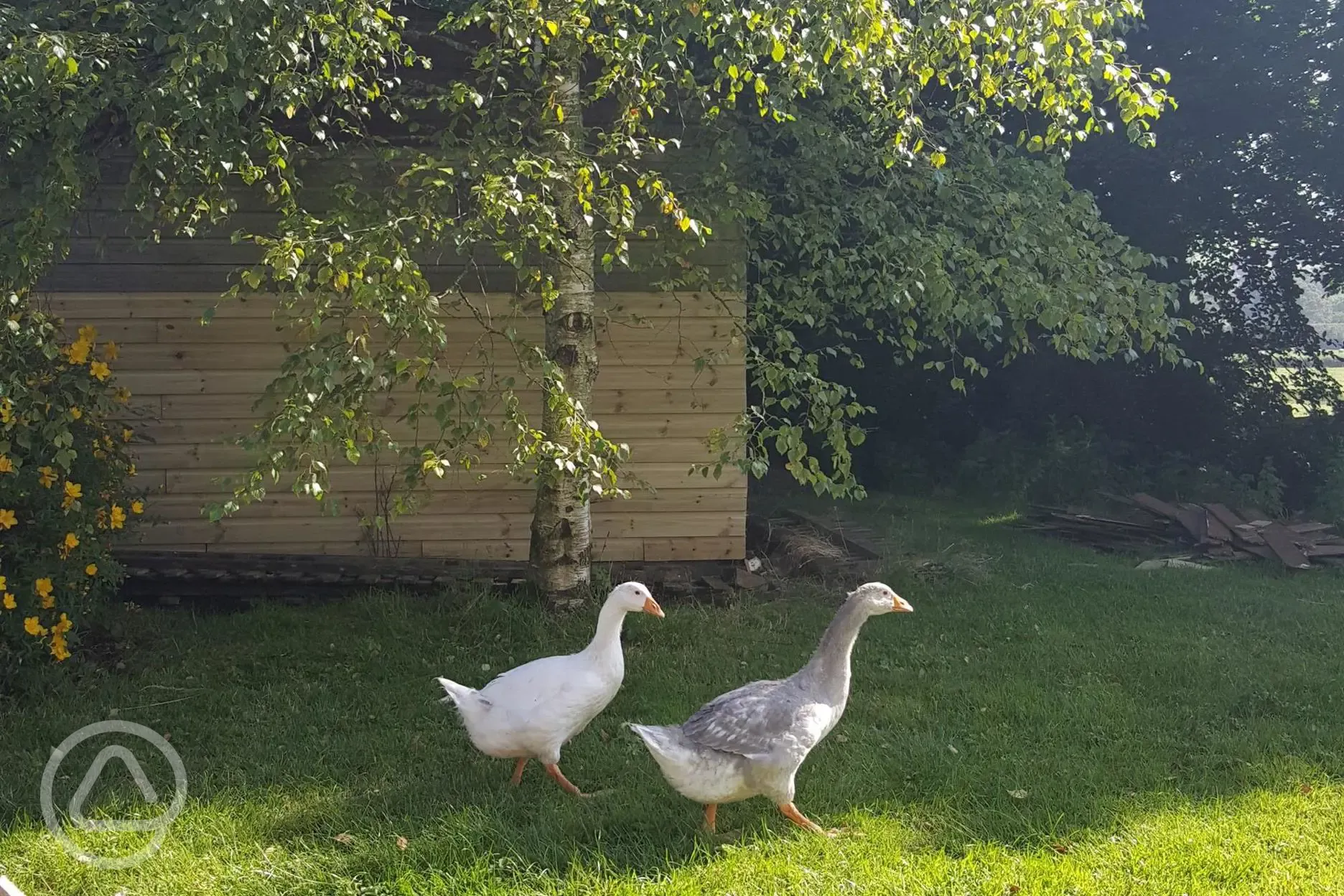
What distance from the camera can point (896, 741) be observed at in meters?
4.66

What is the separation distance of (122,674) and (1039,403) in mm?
10154

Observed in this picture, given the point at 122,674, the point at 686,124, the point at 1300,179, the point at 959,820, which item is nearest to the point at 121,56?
the point at 122,674

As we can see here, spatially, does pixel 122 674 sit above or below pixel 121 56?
below

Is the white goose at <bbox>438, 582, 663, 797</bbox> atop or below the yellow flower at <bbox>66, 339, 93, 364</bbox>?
below

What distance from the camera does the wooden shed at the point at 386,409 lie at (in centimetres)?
696

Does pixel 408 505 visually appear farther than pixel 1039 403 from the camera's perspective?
No

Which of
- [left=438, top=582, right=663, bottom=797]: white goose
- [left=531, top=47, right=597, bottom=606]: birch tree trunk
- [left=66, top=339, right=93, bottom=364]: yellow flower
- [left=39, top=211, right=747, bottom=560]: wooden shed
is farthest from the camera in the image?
[left=39, top=211, right=747, bottom=560]: wooden shed

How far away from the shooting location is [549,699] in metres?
3.93

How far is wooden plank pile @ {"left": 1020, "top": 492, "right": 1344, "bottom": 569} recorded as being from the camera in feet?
27.4

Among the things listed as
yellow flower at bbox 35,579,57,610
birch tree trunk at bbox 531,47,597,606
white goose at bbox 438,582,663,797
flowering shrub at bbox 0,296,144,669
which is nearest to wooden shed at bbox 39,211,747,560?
birch tree trunk at bbox 531,47,597,606

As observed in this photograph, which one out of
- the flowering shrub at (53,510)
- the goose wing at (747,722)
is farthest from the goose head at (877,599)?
the flowering shrub at (53,510)

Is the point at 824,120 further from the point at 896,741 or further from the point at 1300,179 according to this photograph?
the point at 1300,179

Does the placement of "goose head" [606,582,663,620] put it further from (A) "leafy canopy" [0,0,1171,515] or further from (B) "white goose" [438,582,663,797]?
(A) "leafy canopy" [0,0,1171,515]

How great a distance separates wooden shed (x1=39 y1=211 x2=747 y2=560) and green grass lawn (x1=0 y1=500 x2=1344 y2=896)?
0.81m
